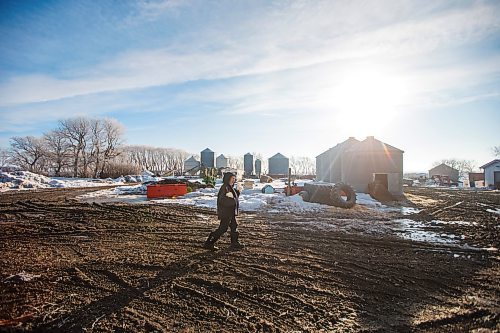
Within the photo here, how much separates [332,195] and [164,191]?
10.9m

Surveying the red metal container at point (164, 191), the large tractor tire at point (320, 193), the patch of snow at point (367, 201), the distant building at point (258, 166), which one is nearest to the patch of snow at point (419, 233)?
the large tractor tire at point (320, 193)

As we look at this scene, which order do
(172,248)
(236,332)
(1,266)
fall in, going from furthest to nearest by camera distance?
(172,248) → (1,266) → (236,332)

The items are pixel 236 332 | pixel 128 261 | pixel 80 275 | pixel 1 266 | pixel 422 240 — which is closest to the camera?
pixel 236 332

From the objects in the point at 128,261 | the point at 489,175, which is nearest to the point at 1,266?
the point at 128,261

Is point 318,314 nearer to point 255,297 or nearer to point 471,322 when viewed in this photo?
point 255,297

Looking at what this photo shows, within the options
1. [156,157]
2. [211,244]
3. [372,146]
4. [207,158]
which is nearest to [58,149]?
[207,158]

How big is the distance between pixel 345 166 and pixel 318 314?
20782 mm

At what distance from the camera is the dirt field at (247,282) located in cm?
372

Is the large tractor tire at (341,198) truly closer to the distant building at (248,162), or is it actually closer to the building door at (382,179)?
the building door at (382,179)

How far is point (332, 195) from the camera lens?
1603cm

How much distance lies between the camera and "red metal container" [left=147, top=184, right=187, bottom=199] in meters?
19.8

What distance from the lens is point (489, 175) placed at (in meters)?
42.7

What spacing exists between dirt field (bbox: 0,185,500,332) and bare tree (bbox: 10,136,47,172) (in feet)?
→ 226

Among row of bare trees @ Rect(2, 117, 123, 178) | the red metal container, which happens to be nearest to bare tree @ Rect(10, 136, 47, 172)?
row of bare trees @ Rect(2, 117, 123, 178)
